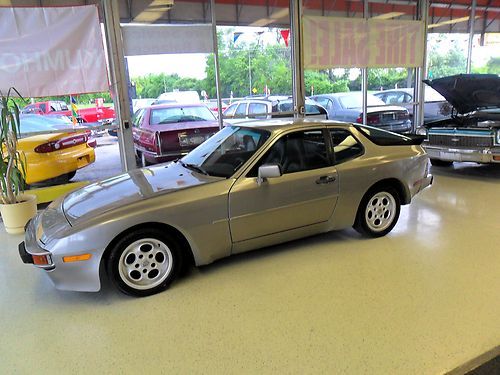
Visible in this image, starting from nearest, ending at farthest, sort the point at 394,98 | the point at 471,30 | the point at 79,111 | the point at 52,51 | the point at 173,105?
1. the point at 52,51
2. the point at 79,111
3. the point at 173,105
4. the point at 394,98
5. the point at 471,30

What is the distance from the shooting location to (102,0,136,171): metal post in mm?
6003

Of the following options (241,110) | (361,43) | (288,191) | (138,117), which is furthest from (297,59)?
(288,191)

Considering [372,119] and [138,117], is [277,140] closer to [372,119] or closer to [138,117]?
[138,117]

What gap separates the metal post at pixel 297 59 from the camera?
7.72 meters

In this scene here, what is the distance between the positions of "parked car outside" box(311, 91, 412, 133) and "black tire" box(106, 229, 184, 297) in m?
6.12

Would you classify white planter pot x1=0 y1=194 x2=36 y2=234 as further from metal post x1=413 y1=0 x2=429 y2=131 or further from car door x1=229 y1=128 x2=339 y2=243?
metal post x1=413 y1=0 x2=429 y2=131

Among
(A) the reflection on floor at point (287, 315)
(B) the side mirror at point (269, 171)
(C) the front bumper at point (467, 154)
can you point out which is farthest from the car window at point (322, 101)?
(B) the side mirror at point (269, 171)

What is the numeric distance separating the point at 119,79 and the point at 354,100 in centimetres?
518

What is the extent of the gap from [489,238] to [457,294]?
1449mm

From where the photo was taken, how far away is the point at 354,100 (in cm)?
897

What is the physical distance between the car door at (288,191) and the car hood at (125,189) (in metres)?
0.33

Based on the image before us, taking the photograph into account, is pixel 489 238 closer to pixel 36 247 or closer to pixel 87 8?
pixel 36 247

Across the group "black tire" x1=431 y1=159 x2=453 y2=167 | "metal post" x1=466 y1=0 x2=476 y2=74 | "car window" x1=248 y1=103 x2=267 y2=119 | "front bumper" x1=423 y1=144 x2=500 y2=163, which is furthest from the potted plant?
"metal post" x1=466 y1=0 x2=476 y2=74

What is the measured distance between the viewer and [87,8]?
5781mm
